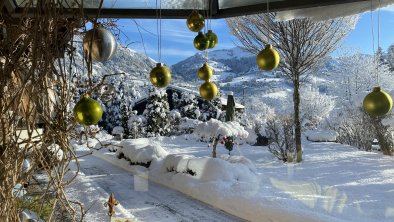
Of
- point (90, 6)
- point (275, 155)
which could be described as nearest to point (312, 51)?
point (275, 155)

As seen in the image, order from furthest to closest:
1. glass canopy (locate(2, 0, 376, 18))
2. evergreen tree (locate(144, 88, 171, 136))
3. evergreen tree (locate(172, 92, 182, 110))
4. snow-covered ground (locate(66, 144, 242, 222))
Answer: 1. evergreen tree (locate(172, 92, 182, 110))
2. evergreen tree (locate(144, 88, 171, 136))
3. snow-covered ground (locate(66, 144, 242, 222))
4. glass canopy (locate(2, 0, 376, 18))

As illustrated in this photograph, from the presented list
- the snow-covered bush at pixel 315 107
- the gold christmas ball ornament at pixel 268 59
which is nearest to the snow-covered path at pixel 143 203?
the gold christmas ball ornament at pixel 268 59

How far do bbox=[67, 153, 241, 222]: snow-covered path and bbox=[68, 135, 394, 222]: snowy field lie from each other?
0.04 metres

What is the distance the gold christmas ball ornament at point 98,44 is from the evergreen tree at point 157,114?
59.3 feet

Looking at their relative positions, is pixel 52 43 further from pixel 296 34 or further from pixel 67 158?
pixel 296 34

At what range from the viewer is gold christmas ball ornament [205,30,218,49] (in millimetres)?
2020

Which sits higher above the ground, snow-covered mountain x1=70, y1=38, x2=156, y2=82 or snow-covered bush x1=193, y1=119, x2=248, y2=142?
snow-covered mountain x1=70, y1=38, x2=156, y2=82

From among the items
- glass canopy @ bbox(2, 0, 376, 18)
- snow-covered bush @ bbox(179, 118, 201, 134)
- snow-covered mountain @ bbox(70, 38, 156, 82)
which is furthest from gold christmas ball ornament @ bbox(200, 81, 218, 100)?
snow-covered bush @ bbox(179, 118, 201, 134)

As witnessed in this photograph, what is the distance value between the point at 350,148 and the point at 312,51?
471cm

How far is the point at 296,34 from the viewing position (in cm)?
1143

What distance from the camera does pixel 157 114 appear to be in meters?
20.0

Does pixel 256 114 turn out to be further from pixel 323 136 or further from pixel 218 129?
pixel 218 129

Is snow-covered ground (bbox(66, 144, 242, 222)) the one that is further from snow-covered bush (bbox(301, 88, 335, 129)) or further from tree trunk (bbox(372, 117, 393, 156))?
snow-covered bush (bbox(301, 88, 335, 129))

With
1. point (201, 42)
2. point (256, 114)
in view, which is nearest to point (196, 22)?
point (201, 42)
